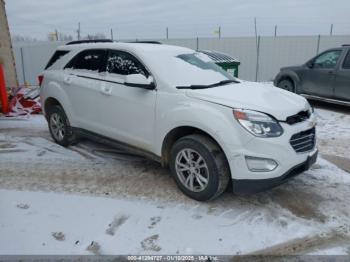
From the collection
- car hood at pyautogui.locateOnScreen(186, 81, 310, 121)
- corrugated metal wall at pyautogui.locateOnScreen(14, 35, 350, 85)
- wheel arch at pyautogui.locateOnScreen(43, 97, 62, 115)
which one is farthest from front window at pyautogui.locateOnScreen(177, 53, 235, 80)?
corrugated metal wall at pyautogui.locateOnScreen(14, 35, 350, 85)

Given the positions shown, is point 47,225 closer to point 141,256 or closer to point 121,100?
point 141,256

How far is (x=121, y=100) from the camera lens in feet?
13.9

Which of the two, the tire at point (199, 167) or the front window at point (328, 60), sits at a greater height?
the front window at point (328, 60)

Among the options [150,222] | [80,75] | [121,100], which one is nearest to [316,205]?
[150,222]

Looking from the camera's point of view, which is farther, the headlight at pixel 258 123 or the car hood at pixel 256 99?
the car hood at pixel 256 99

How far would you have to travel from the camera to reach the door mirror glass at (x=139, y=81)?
12.6 ft

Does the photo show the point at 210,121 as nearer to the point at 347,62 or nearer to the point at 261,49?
the point at 347,62

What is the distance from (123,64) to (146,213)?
2.03m

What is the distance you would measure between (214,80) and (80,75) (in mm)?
2090

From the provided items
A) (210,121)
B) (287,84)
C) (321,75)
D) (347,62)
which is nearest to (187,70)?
(210,121)

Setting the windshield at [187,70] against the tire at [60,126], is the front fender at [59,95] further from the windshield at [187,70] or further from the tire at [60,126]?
the windshield at [187,70]

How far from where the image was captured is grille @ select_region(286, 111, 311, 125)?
3384 mm

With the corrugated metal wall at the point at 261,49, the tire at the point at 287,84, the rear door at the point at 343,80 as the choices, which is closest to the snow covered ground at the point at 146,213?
the rear door at the point at 343,80

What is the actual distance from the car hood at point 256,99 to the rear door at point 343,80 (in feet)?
16.5
